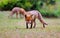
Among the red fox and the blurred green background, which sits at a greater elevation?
the red fox

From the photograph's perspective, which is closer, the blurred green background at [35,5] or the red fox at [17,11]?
the red fox at [17,11]

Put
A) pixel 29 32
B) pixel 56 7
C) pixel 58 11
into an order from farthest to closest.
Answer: pixel 56 7
pixel 58 11
pixel 29 32

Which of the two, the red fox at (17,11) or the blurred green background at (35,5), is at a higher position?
the red fox at (17,11)

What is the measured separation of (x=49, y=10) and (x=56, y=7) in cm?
208

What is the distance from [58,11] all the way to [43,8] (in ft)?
6.49

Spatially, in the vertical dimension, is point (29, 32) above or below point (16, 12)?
above

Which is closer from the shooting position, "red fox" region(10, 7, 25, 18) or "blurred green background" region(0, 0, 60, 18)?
"red fox" region(10, 7, 25, 18)

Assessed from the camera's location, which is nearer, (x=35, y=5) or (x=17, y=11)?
(x=17, y=11)

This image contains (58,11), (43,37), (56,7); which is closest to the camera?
(43,37)

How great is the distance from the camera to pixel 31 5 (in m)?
31.2

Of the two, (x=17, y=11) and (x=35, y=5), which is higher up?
(x=17, y=11)

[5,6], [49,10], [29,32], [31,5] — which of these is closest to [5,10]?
[5,6]

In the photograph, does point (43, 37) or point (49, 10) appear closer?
point (43, 37)

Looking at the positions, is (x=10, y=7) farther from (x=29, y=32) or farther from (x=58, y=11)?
(x=29, y=32)
